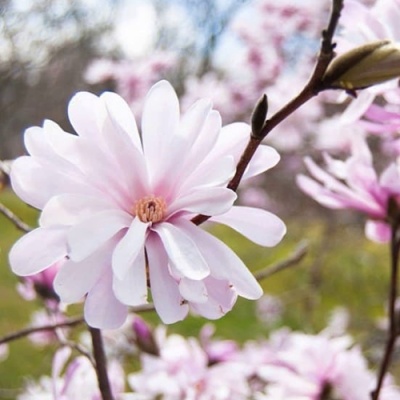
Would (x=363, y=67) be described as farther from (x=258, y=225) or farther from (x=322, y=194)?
(x=322, y=194)

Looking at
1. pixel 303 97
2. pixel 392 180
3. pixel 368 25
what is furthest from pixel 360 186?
pixel 303 97

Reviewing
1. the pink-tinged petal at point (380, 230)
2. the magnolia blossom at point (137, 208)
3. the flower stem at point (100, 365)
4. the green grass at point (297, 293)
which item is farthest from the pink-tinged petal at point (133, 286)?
the green grass at point (297, 293)

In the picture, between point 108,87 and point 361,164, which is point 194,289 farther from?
point 108,87

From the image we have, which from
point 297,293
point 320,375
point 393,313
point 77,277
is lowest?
point 297,293

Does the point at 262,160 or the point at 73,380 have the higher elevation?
the point at 262,160

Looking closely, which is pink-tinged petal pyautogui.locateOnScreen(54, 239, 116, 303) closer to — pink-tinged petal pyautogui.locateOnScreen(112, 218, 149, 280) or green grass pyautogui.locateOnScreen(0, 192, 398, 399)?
pink-tinged petal pyautogui.locateOnScreen(112, 218, 149, 280)

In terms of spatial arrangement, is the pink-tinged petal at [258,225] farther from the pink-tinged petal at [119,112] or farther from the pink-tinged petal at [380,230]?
the pink-tinged petal at [380,230]
